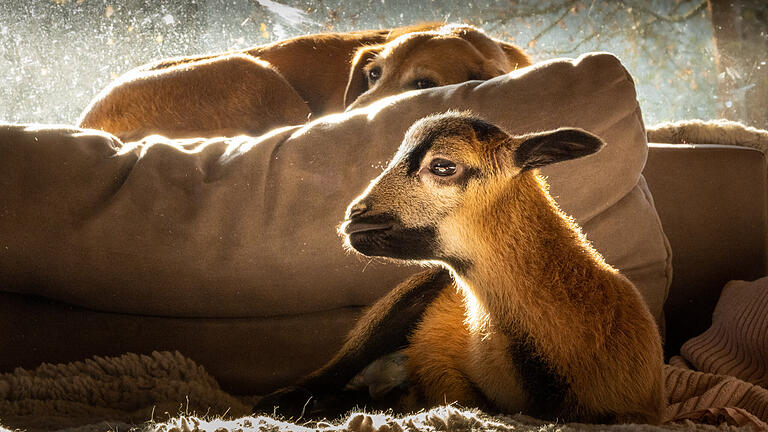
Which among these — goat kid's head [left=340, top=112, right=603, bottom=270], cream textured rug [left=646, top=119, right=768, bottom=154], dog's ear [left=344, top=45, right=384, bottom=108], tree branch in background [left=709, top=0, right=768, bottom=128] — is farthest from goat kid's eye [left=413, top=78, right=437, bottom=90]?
tree branch in background [left=709, top=0, right=768, bottom=128]

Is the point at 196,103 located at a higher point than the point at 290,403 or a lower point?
higher

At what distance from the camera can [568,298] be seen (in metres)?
0.88

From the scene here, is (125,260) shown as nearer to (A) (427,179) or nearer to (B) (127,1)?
(A) (427,179)

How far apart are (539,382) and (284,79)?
1.45 metres

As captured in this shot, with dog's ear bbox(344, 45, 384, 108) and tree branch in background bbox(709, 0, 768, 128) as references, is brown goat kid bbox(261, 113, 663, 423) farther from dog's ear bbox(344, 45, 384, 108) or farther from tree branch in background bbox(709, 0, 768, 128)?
tree branch in background bbox(709, 0, 768, 128)

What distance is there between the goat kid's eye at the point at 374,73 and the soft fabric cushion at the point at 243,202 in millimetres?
535

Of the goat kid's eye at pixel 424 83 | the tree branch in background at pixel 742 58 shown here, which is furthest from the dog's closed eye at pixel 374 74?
the tree branch in background at pixel 742 58

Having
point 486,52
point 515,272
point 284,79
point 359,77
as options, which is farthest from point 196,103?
point 515,272

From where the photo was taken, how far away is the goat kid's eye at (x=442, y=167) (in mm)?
893

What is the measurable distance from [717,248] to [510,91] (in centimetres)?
78

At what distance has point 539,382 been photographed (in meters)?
0.87

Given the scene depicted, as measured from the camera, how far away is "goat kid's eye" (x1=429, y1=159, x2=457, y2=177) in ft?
2.93

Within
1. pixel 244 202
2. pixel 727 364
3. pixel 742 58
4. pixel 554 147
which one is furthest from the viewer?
pixel 742 58

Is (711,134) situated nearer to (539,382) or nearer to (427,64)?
(427,64)
